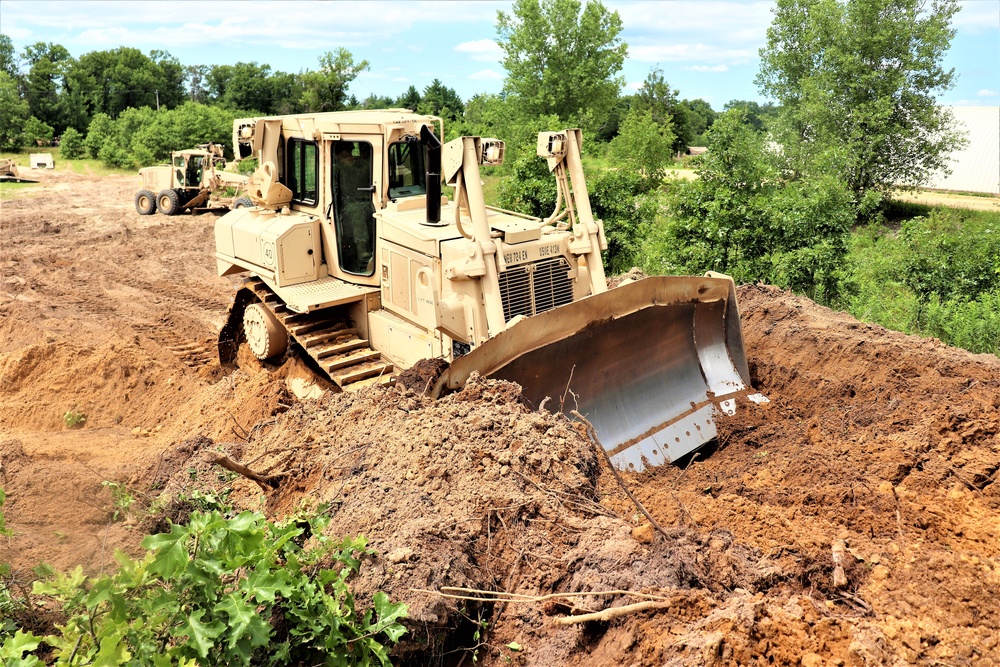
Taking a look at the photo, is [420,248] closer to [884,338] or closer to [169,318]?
[884,338]

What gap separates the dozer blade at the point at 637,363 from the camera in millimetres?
6195

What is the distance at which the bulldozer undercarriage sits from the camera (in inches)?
307

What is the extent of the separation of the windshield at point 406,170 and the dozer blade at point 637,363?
2.67 meters

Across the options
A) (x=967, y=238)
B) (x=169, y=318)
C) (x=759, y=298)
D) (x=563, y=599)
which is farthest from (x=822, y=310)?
(x=169, y=318)

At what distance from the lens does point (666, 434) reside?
22.7ft

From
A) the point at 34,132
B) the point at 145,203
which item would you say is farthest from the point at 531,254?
the point at 34,132

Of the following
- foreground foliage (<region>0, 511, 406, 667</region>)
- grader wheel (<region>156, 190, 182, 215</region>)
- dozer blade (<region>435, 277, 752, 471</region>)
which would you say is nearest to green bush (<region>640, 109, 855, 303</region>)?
dozer blade (<region>435, 277, 752, 471</region>)

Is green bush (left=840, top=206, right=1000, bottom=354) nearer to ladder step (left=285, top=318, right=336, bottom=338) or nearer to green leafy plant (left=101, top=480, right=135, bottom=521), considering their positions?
ladder step (left=285, top=318, right=336, bottom=338)

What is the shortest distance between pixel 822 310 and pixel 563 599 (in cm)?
747

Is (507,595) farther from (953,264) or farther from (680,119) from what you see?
(680,119)

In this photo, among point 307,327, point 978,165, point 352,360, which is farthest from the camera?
point 978,165

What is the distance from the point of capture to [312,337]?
320 inches

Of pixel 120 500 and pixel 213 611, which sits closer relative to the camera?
pixel 213 611

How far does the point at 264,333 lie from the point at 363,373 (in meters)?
1.67
